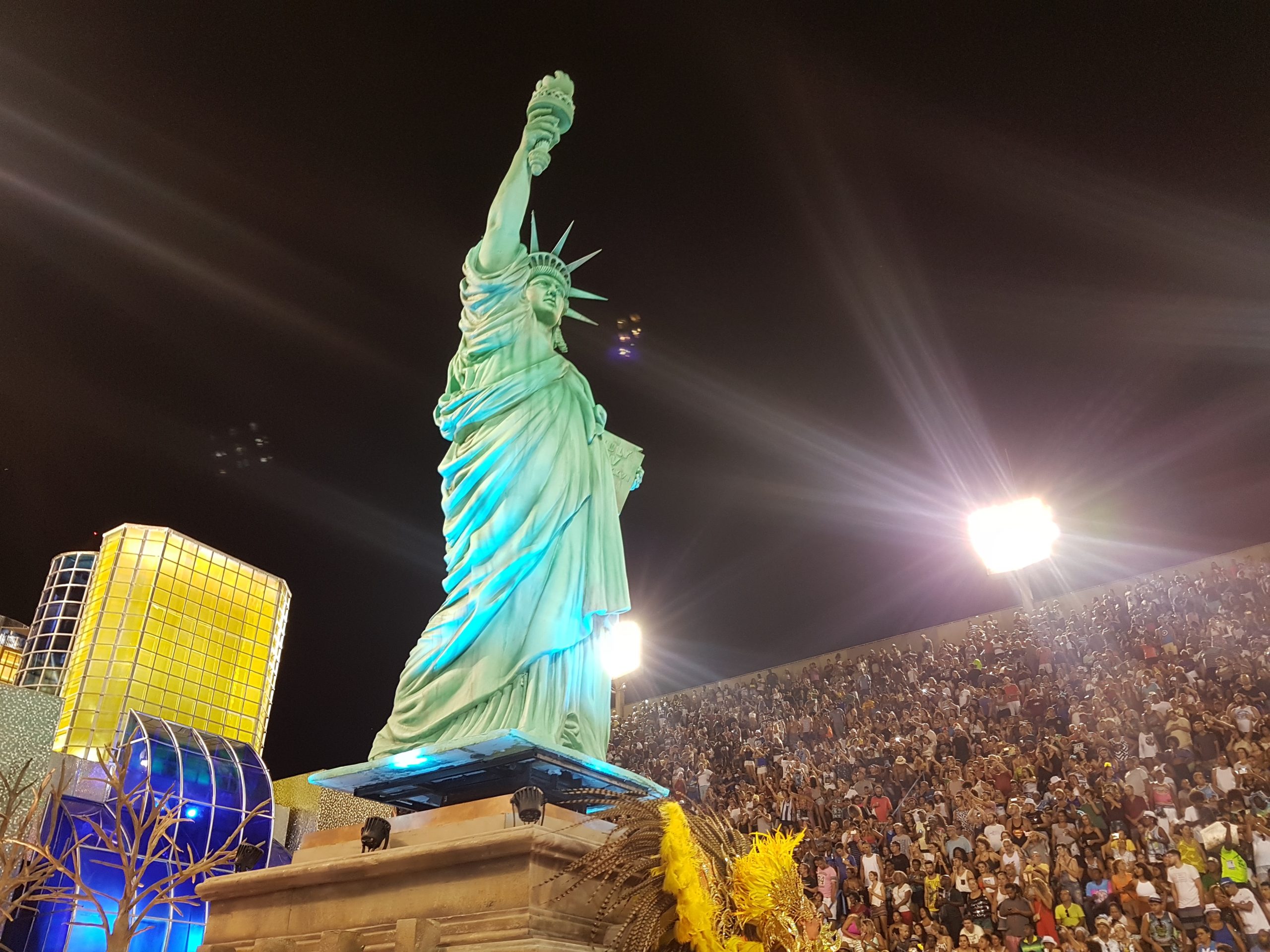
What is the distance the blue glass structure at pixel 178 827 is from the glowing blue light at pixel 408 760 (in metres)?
11.3

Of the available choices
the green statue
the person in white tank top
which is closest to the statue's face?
the green statue

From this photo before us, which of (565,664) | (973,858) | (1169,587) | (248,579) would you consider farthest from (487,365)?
(248,579)

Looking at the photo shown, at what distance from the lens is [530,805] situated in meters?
3.52

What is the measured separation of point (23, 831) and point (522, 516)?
6.65 metres

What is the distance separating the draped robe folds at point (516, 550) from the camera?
4852 millimetres

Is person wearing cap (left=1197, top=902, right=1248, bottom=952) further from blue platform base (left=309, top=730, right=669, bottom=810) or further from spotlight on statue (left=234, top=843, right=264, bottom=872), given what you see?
spotlight on statue (left=234, top=843, right=264, bottom=872)

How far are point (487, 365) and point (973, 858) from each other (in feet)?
29.2

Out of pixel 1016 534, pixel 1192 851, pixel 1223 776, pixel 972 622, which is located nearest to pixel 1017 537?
pixel 1016 534

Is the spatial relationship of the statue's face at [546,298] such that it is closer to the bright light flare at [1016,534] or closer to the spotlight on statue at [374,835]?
the spotlight on statue at [374,835]

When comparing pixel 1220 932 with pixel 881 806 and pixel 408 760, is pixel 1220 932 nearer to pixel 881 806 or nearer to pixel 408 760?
pixel 881 806

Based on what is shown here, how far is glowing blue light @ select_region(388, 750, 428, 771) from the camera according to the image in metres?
4.44

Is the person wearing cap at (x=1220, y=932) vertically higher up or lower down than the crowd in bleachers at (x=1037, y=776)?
lower down

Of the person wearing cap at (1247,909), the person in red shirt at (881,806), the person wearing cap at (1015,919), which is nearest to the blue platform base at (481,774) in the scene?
the person wearing cap at (1015,919)

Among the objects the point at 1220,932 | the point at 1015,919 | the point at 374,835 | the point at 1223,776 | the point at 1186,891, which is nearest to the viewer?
the point at 374,835
